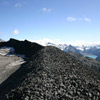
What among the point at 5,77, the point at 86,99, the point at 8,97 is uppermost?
the point at 86,99

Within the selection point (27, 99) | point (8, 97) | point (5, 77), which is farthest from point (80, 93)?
point (5, 77)

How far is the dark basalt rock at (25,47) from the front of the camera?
49069mm

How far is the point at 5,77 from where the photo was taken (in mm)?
27875

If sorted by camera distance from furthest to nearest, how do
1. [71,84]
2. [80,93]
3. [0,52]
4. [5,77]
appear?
1. [0,52]
2. [5,77]
3. [71,84]
4. [80,93]

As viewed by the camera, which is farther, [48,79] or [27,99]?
[48,79]

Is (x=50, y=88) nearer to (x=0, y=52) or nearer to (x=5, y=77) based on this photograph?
(x=5, y=77)

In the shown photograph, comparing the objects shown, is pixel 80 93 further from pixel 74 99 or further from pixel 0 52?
pixel 0 52

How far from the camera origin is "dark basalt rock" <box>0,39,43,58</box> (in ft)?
161

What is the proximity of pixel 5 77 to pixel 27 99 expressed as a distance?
1667 centimetres

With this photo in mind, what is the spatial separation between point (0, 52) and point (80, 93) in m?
46.4

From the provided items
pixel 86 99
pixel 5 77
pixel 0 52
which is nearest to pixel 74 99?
pixel 86 99

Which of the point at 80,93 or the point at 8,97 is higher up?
the point at 80,93

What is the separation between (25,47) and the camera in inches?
2192

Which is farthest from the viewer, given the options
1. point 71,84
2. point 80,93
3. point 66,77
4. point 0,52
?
point 0,52
